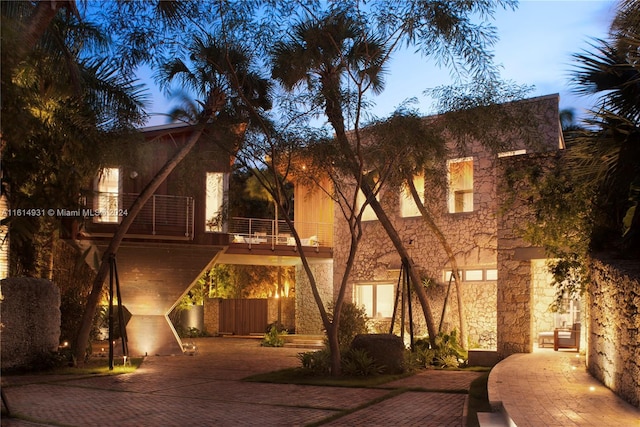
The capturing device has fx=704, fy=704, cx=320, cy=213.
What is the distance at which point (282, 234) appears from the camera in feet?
81.7

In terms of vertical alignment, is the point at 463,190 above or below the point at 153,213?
above

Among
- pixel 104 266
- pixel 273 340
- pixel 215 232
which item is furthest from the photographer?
pixel 273 340

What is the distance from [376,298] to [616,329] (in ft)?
43.2

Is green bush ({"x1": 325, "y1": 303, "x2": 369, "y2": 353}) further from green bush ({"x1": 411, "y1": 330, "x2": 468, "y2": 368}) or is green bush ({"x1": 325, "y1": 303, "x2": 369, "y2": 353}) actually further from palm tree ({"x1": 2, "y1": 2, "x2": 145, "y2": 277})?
palm tree ({"x1": 2, "y1": 2, "x2": 145, "y2": 277})

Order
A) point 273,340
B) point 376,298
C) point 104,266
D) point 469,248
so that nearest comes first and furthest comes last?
point 104,266
point 469,248
point 376,298
point 273,340

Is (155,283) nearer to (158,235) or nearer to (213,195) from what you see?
(158,235)

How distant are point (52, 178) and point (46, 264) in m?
10.2

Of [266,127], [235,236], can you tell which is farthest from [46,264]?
[266,127]

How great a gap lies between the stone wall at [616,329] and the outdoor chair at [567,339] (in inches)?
154

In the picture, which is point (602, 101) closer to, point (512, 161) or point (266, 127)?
point (512, 161)

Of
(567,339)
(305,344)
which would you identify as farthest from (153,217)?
(567,339)

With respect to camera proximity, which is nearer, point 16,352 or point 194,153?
point 16,352

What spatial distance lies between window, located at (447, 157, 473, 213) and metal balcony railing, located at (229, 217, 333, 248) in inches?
224

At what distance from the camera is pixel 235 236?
23828 mm
